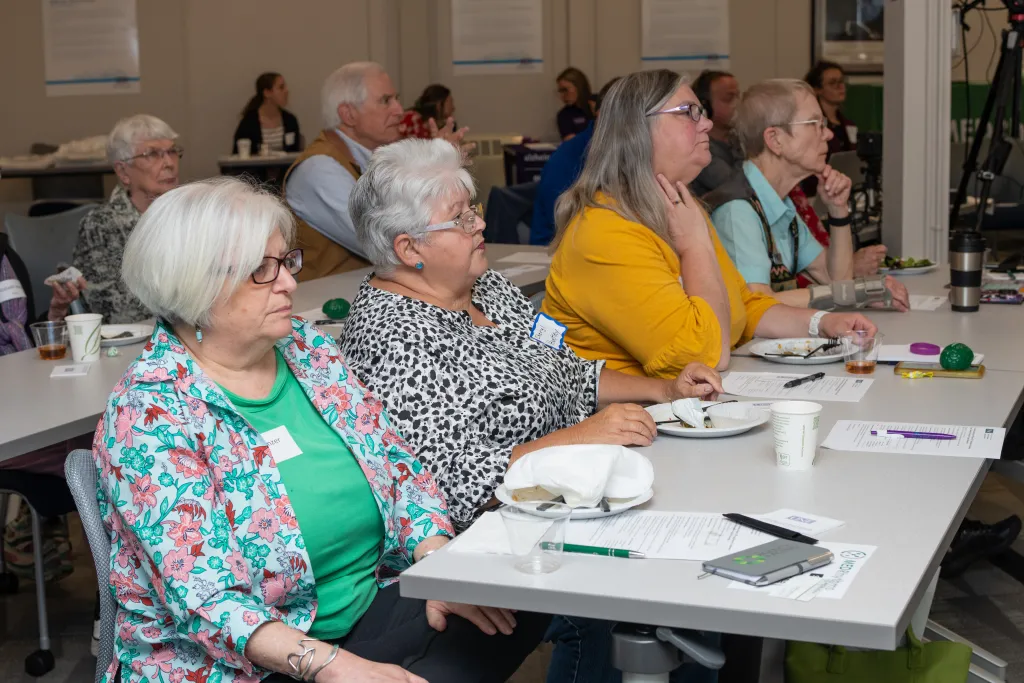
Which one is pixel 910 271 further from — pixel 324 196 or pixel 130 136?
pixel 130 136

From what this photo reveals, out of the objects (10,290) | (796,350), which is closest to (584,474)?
(796,350)

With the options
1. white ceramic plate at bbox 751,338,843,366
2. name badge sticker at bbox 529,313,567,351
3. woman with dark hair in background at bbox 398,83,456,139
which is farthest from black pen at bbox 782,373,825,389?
woman with dark hair in background at bbox 398,83,456,139

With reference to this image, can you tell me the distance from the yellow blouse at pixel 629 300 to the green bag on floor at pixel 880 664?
2.31 ft

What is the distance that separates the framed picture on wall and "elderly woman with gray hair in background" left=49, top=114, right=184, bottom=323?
23.3 feet

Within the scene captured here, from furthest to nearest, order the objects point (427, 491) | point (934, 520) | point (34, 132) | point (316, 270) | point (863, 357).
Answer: point (34, 132) → point (316, 270) → point (863, 357) → point (427, 491) → point (934, 520)

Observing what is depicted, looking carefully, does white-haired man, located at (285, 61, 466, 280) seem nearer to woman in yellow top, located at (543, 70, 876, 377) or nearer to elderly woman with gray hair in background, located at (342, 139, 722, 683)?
woman in yellow top, located at (543, 70, 876, 377)

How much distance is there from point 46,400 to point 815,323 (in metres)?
1.90

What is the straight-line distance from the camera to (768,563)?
1417mm

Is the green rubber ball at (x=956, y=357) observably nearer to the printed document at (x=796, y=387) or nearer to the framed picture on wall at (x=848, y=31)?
the printed document at (x=796, y=387)

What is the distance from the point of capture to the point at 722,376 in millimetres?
2598

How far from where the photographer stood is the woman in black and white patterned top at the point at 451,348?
2078mm

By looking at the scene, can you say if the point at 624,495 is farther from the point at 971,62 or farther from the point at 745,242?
the point at 971,62

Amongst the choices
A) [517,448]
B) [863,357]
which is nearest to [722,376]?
[863,357]

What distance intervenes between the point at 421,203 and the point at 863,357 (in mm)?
1057
